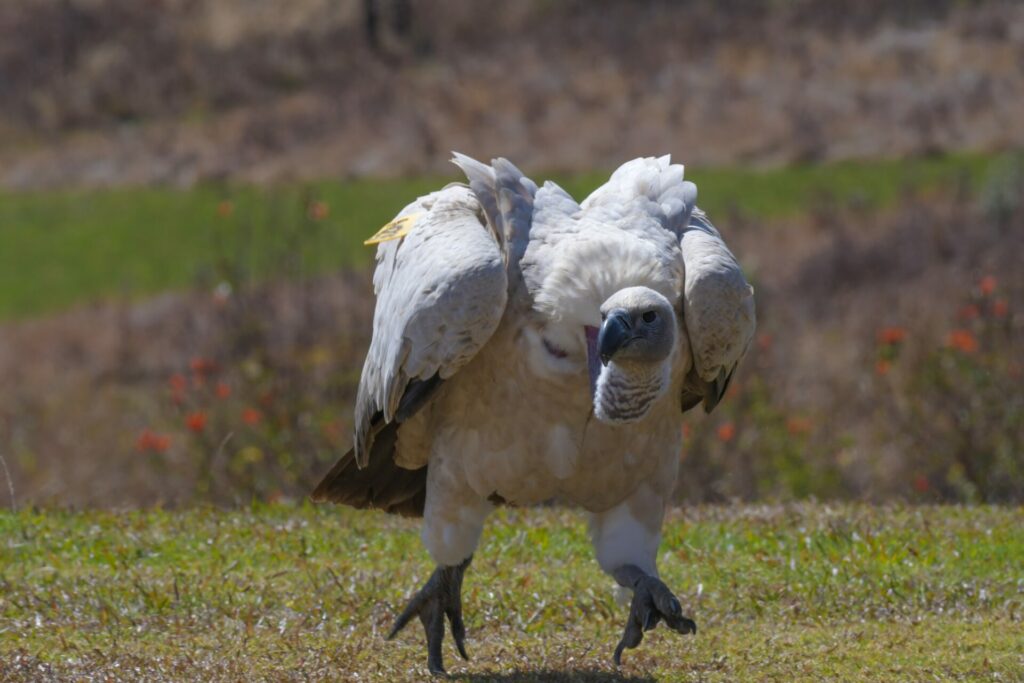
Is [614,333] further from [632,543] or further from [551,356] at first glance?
[632,543]

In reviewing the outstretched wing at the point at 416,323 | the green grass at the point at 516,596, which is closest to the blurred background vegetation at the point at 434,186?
the green grass at the point at 516,596

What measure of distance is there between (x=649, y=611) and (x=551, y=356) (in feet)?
3.22

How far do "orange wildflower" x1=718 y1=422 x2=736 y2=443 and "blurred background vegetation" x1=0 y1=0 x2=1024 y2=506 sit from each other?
0.07m

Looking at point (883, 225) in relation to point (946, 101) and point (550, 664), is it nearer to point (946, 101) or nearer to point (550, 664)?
point (946, 101)

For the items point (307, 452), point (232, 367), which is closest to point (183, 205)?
point (232, 367)

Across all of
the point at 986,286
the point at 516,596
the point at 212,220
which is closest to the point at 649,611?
the point at 516,596

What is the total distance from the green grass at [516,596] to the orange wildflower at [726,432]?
8.10 ft

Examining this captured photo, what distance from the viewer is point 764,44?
3653cm

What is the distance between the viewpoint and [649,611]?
Answer: 6.38 m

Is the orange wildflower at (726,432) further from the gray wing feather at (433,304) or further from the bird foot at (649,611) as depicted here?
the bird foot at (649,611)

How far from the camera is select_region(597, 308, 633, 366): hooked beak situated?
5789mm

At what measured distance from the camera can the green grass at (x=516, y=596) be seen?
6.68 m

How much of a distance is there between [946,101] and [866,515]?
2252 cm

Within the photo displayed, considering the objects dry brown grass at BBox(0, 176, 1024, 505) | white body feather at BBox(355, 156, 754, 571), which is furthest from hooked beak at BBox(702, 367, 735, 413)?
dry brown grass at BBox(0, 176, 1024, 505)
